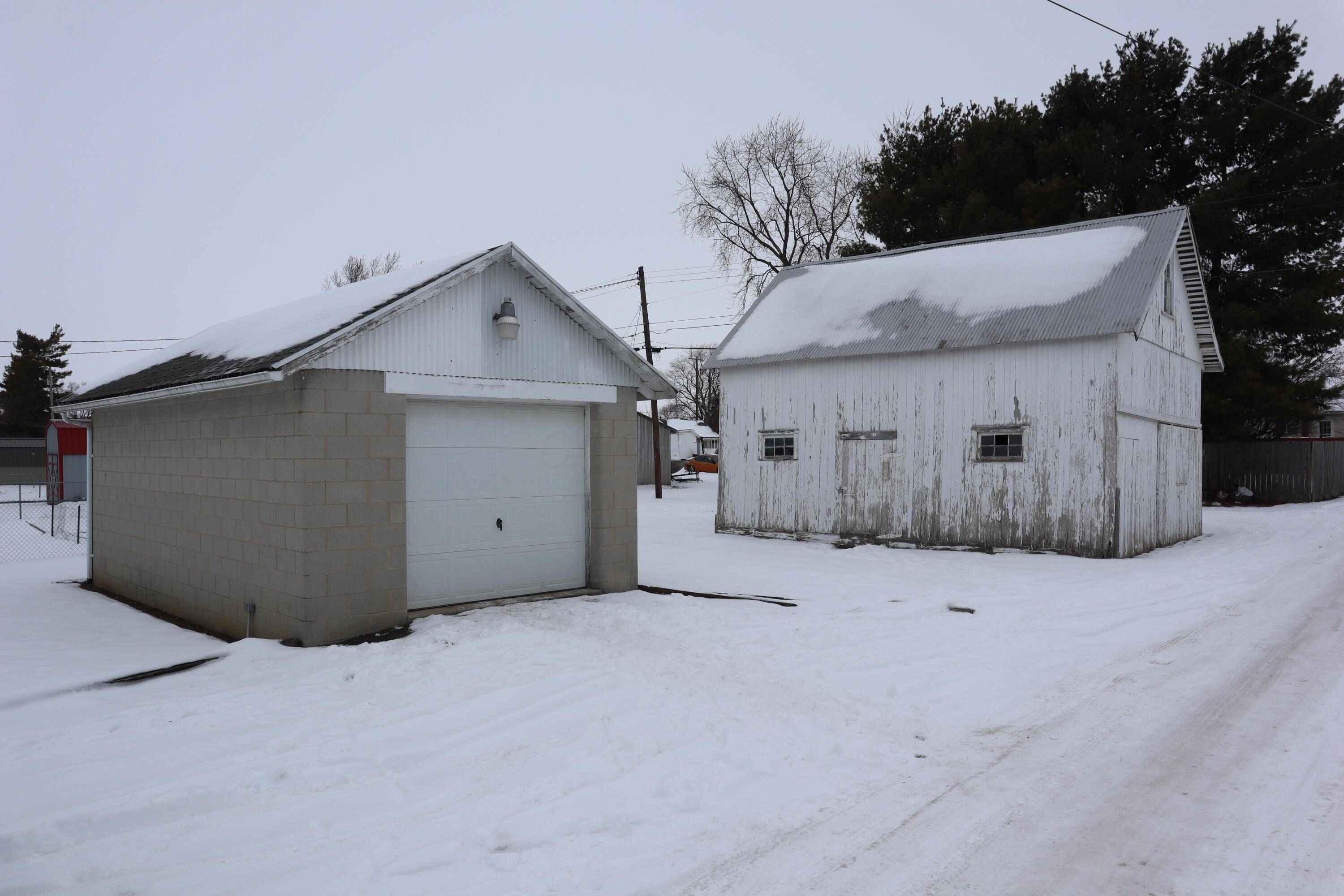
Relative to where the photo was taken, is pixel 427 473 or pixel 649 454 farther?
pixel 649 454

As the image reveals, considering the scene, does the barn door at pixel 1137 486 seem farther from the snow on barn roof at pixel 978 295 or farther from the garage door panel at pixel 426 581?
the garage door panel at pixel 426 581

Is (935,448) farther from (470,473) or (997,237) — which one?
(470,473)

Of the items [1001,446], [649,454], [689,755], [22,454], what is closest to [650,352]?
[649,454]

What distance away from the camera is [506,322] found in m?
9.25

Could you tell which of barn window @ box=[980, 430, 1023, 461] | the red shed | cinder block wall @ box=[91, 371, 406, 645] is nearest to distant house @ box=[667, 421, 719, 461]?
the red shed

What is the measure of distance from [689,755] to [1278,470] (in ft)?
97.8

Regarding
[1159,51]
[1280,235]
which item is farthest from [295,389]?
[1159,51]

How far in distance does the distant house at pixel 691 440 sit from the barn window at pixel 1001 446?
29.8 metres

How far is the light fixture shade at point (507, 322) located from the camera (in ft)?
30.3

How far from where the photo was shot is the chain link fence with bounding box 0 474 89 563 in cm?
1769

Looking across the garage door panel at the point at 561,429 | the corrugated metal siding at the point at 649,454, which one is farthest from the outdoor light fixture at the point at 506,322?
the corrugated metal siding at the point at 649,454

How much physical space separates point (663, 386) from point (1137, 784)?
7280 mm

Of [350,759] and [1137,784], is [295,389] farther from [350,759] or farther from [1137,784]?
[1137,784]

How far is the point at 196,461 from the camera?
9.71 m
